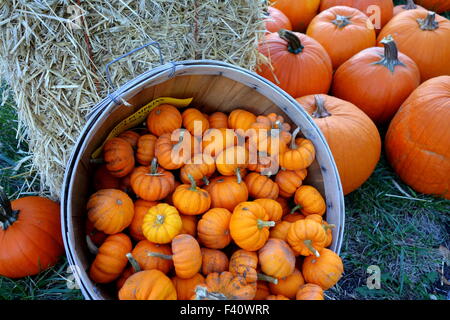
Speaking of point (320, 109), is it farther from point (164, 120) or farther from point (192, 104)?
point (164, 120)

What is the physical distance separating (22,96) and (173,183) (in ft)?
2.79

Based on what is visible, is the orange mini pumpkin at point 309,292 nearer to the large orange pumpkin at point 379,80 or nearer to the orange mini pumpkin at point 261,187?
the orange mini pumpkin at point 261,187

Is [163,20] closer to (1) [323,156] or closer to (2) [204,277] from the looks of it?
(1) [323,156]

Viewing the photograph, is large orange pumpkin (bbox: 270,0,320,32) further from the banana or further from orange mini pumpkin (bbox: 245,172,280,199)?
orange mini pumpkin (bbox: 245,172,280,199)

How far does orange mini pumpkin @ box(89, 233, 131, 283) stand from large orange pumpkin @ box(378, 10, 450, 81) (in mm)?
2840

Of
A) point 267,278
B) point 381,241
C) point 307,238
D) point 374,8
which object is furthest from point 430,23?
point 267,278

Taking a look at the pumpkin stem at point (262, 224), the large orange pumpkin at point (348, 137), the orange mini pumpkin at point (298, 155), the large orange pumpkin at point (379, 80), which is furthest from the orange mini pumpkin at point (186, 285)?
the large orange pumpkin at point (379, 80)

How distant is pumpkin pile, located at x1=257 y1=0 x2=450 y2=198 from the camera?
7.97 ft

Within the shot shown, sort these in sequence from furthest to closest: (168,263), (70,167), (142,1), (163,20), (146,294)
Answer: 1. (163,20)
2. (142,1)
3. (168,263)
4. (70,167)
5. (146,294)

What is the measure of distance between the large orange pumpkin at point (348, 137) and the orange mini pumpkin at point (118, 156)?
120 cm

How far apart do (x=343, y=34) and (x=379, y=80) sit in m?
0.64

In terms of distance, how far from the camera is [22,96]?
1.84 m

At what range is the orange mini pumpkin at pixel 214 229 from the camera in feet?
5.50
